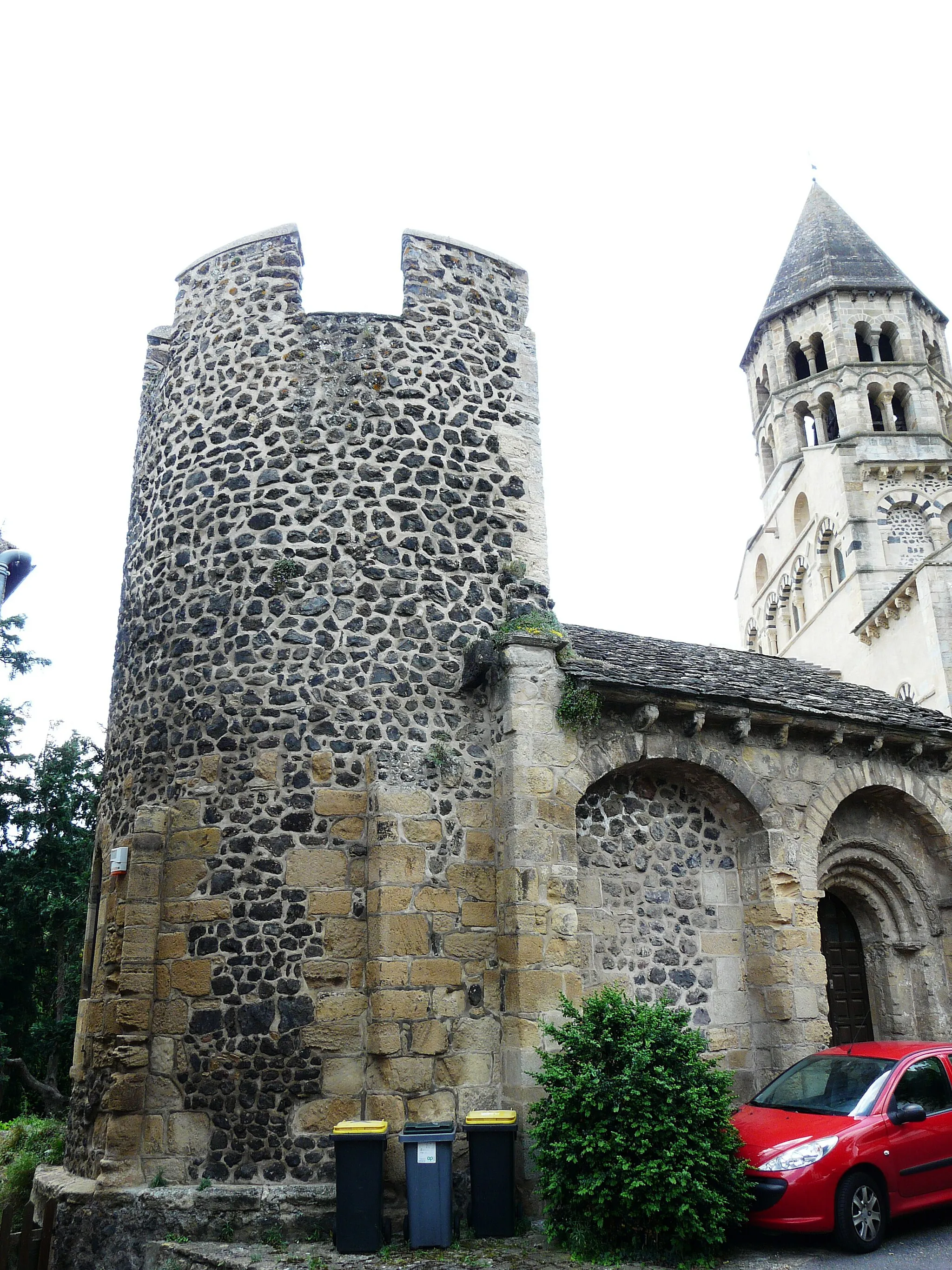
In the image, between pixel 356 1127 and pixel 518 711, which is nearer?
pixel 356 1127

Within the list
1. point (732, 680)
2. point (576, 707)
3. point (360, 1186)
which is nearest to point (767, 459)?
point (732, 680)

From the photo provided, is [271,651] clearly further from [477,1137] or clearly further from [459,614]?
[477,1137]

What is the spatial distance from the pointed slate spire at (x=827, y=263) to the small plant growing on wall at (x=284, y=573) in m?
23.8

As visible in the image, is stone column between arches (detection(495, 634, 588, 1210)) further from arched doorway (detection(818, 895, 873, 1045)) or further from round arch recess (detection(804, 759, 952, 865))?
arched doorway (detection(818, 895, 873, 1045))

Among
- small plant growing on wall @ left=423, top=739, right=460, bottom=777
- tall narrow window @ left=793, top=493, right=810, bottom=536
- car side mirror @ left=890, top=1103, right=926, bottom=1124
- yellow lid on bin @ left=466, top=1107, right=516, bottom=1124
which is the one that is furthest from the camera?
tall narrow window @ left=793, top=493, right=810, bottom=536

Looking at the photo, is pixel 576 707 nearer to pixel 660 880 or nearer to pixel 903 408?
pixel 660 880

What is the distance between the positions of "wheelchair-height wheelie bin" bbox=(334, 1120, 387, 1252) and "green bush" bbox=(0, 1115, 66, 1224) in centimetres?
369

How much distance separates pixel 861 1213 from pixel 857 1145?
Answer: 0.45 metres

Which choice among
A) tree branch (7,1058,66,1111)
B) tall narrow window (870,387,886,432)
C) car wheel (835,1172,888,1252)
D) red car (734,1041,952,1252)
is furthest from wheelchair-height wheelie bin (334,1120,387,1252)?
tall narrow window (870,387,886,432)

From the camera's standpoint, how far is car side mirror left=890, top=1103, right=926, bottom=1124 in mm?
7727

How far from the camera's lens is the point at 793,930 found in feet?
35.3

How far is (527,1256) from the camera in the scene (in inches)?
295

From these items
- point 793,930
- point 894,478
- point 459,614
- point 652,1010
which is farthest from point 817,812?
point 894,478

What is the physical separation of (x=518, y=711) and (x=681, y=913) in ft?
10.1
